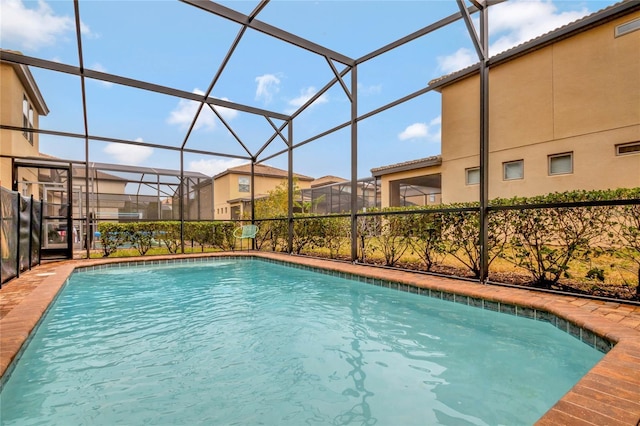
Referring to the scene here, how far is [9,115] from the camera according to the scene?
8.04 m

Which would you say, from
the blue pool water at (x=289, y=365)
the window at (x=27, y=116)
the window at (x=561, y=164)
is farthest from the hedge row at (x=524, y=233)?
the window at (x=27, y=116)

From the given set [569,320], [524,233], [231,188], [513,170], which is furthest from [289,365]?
→ [231,188]

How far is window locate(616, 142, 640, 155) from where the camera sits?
5884 mm

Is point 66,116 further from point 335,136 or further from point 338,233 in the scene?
point 338,233

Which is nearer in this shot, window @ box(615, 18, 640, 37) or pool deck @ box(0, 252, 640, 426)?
pool deck @ box(0, 252, 640, 426)

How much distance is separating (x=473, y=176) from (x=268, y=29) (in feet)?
21.5

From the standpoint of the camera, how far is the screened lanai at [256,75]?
195 inches

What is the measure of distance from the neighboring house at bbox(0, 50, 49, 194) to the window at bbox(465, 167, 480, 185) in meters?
11.2

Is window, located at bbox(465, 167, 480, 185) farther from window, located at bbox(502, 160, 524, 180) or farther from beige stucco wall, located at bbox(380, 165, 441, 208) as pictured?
beige stucco wall, located at bbox(380, 165, 441, 208)

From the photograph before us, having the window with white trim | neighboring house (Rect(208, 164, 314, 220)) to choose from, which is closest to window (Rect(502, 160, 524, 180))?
neighboring house (Rect(208, 164, 314, 220))

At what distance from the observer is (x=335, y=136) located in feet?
24.0

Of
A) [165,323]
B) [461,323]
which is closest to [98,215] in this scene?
[165,323]

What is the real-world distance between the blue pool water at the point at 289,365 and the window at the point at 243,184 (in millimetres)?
16259

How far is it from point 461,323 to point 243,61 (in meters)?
6.17
